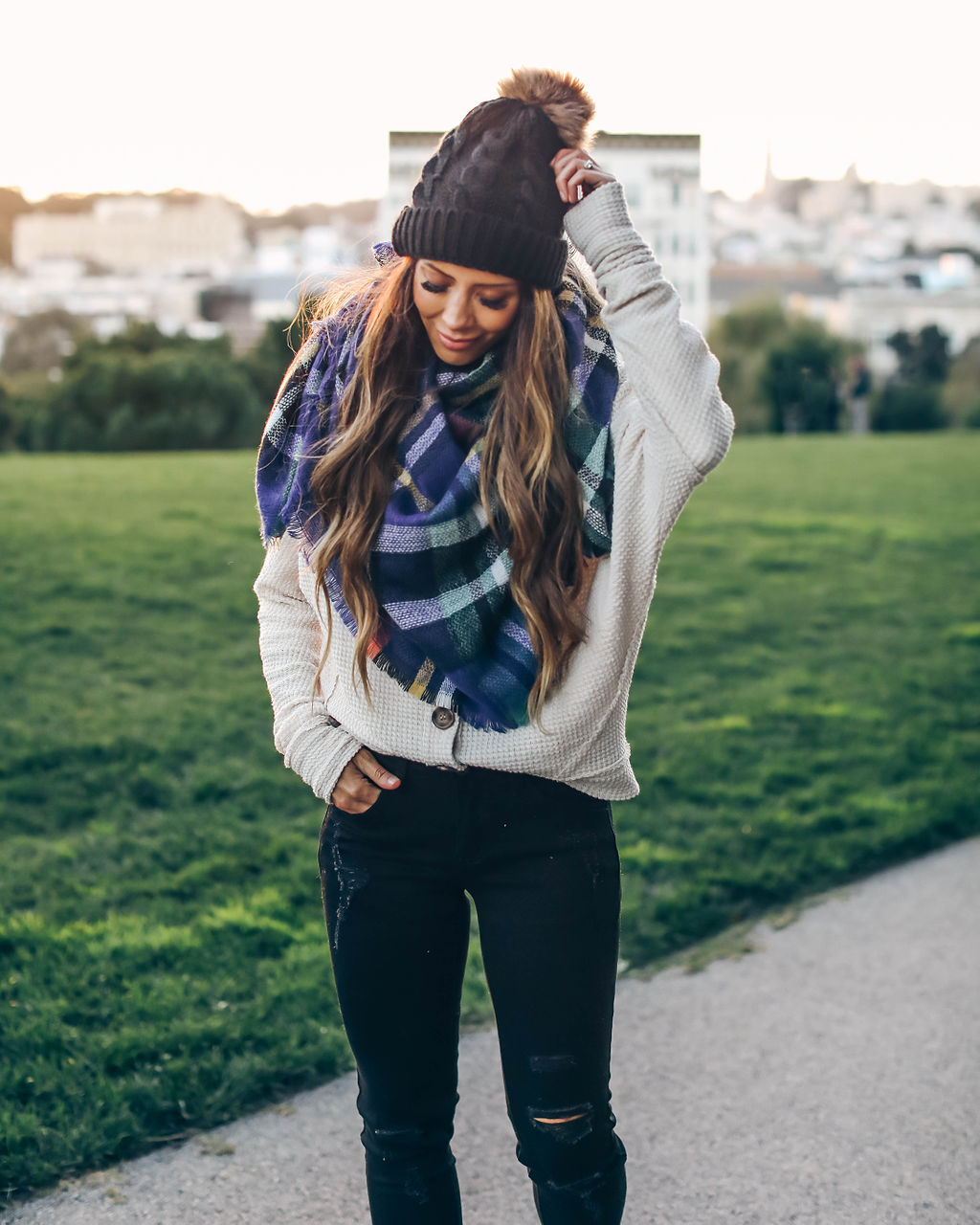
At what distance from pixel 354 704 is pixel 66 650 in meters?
5.47

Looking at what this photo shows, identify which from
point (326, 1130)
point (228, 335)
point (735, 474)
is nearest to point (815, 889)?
point (326, 1130)

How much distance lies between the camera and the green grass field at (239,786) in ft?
10.9

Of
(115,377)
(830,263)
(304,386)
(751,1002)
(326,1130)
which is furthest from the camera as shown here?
(830,263)

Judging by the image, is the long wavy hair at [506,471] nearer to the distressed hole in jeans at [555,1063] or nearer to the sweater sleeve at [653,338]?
the sweater sleeve at [653,338]

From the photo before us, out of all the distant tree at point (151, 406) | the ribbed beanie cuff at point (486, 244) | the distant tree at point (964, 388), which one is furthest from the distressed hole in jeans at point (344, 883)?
the distant tree at point (964, 388)

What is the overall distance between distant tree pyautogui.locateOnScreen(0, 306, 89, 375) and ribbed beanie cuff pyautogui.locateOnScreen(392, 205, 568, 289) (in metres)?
Result: 63.3

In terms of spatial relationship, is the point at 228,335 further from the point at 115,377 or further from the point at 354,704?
the point at 354,704

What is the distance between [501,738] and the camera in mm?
1895

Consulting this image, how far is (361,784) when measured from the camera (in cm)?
194

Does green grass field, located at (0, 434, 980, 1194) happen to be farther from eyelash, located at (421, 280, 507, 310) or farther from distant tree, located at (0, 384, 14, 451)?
distant tree, located at (0, 384, 14, 451)

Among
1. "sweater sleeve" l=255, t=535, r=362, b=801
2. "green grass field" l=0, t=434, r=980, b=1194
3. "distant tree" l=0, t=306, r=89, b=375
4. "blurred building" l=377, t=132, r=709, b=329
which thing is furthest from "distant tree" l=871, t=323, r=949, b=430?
"sweater sleeve" l=255, t=535, r=362, b=801

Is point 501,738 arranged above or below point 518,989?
above

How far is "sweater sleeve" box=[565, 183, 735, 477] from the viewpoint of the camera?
69.7 inches

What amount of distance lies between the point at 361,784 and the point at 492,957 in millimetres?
308
